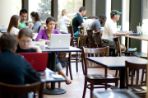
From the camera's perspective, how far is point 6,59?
2.70m

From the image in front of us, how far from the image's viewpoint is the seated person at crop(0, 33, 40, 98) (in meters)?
2.67

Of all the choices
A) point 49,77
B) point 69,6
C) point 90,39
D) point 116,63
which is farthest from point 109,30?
point 49,77

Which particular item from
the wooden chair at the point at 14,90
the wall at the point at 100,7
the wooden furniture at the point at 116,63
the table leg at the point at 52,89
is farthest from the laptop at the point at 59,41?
the wall at the point at 100,7

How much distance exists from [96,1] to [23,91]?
9.12 m

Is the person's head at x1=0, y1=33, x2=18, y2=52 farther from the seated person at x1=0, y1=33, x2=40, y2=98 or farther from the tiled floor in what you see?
the tiled floor

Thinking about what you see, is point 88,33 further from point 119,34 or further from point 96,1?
point 96,1

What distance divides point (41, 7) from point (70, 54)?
17.1 ft

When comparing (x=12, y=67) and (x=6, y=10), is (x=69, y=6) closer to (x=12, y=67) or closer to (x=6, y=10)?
(x=6, y=10)

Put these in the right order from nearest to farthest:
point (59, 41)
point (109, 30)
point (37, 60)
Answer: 1. point (37, 60)
2. point (59, 41)
3. point (109, 30)

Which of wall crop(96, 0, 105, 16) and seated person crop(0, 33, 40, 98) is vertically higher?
wall crop(96, 0, 105, 16)

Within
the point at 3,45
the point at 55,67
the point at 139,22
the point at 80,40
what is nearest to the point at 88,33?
the point at 80,40

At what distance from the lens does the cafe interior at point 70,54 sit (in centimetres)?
269

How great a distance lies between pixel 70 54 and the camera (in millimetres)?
6582

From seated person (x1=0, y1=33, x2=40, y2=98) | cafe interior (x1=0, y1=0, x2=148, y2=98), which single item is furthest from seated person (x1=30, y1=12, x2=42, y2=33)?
seated person (x1=0, y1=33, x2=40, y2=98)
